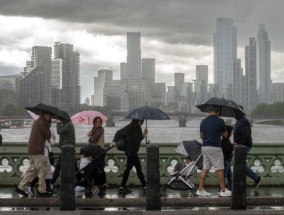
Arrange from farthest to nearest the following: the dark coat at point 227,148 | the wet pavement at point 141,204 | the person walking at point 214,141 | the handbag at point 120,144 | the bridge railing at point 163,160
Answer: the bridge railing at point 163,160 → the handbag at point 120,144 → the dark coat at point 227,148 → the person walking at point 214,141 → the wet pavement at point 141,204

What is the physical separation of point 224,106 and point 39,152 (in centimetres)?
356

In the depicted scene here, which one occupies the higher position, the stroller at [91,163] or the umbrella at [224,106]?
the umbrella at [224,106]

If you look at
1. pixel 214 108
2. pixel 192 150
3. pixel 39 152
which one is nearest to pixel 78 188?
pixel 39 152

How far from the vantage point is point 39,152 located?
33.1 ft

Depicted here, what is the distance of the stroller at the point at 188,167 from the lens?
34.4 feet

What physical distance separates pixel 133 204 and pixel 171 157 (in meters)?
2.55

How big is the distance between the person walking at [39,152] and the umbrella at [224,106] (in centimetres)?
290

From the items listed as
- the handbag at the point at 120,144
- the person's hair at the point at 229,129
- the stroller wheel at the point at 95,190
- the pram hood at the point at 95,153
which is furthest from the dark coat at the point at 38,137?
the person's hair at the point at 229,129

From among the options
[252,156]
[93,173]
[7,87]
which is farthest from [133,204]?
[7,87]

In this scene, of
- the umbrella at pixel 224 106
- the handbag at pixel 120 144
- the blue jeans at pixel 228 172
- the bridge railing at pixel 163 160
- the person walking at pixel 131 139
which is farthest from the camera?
the bridge railing at pixel 163 160

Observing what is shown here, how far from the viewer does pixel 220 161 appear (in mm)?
10031

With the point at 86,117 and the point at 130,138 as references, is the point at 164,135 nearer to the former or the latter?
the point at 86,117

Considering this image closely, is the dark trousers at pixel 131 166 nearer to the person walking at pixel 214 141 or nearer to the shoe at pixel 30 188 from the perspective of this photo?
the person walking at pixel 214 141

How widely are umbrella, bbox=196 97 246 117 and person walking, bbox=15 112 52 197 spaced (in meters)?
2.90
